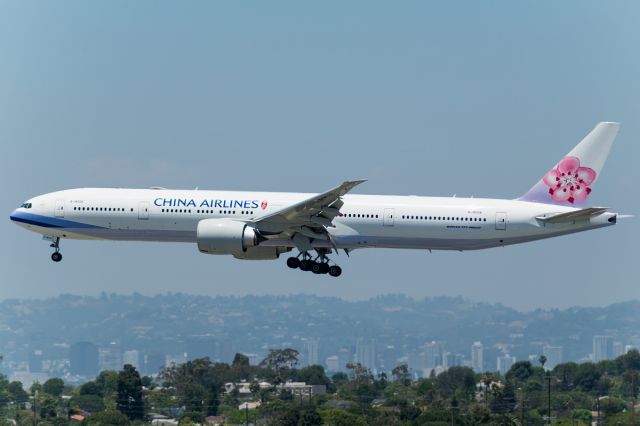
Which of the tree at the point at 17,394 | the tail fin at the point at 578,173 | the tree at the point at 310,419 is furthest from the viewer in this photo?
the tree at the point at 17,394

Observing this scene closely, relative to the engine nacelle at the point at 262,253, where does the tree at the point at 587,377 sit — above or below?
below

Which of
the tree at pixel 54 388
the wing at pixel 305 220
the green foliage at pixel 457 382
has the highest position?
the wing at pixel 305 220

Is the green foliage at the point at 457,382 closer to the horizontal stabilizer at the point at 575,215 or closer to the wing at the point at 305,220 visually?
the horizontal stabilizer at the point at 575,215

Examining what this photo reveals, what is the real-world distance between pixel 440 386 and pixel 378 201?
250 ft

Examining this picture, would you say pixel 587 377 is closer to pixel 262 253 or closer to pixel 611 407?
pixel 611 407

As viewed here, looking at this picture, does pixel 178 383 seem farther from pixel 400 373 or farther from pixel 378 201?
pixel 378 201

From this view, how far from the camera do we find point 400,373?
173m

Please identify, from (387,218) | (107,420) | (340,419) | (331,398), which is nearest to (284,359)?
(331,398)

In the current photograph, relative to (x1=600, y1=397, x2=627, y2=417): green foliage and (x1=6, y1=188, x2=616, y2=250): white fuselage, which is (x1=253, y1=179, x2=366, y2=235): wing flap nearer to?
(x1=6, y1=188, x2=616, y2=250): white fuselage

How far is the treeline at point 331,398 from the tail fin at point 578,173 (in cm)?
1905

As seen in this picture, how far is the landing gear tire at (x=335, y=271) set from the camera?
6751 centimetres

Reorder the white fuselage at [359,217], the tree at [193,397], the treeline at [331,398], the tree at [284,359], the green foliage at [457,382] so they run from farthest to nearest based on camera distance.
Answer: the tree at [284,359], the green foliage at [457,382], the tree at [193,397], the treeline at [331,398], the white fuselage at [359,217]

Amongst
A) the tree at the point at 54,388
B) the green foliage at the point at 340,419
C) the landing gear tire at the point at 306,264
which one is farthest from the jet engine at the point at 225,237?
the tree at the point at 54,388

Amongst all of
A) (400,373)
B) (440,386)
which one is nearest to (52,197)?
(440,386)
